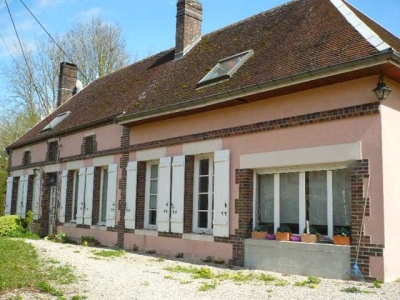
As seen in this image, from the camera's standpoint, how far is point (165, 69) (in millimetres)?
13828

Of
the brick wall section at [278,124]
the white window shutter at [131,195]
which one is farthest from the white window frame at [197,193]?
the white window shutter at [131,195]

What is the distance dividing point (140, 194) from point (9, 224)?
7.56 metres

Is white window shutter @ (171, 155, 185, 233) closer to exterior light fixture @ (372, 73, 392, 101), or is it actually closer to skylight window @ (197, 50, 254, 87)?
skylight window @ (197, 50, 254, 87)

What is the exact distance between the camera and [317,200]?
8.13 meters

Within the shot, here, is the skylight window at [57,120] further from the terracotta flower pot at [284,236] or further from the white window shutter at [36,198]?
the terracotta flower pot at [284,236]

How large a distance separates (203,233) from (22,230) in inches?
368

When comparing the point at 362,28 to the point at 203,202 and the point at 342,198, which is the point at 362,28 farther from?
the point at 203,202

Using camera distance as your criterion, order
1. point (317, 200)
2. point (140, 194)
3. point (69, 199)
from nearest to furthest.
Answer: point (317, 200) → point (140, 194) → point (69, 199)

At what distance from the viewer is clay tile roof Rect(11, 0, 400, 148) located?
832 cm

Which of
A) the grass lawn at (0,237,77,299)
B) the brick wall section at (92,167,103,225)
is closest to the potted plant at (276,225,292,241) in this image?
the grass lawn at (0,237,77,299)

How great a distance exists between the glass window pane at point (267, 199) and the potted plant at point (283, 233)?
1.32 feet

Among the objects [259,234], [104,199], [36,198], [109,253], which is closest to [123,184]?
[104,199]

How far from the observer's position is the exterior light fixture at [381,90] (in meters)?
7.10

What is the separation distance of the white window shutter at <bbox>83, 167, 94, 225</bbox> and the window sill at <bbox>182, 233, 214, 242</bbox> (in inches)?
183
